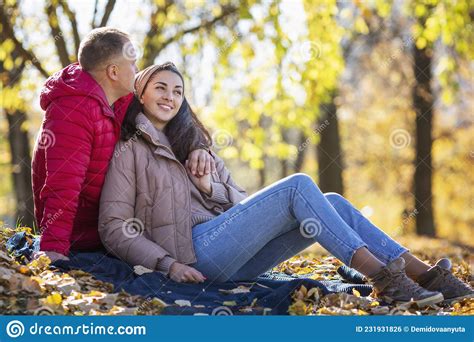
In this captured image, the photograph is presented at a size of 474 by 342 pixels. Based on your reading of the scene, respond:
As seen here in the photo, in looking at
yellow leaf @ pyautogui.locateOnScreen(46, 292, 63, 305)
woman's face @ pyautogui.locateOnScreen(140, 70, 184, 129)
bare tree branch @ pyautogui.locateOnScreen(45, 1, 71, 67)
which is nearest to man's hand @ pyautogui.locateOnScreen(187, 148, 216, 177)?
woman's face @ pyautogui.locateOnScreen(140, 70, 184, 129)

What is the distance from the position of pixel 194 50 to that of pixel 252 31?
31.3 inches

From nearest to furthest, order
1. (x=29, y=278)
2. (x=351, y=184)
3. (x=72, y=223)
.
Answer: (x=29, y=278), (x=72, y=223), (x=351, y=184)

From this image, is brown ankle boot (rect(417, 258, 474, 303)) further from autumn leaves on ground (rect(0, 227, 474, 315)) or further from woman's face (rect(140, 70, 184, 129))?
woman's face (rect(140, 70, 184, 129))

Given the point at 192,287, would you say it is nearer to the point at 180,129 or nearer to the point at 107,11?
the point at 180,129

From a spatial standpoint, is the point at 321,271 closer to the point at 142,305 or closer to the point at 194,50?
the point at 142,305

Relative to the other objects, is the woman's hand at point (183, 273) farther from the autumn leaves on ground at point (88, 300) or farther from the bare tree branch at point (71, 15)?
the bare tree branch at point (71, 15)

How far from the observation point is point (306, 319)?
3281 millimetres

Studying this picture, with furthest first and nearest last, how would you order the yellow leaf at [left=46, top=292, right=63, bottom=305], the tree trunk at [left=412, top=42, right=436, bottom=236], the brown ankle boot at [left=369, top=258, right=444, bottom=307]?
1. the tree trunk at [left=412, top=42, right=436, bottom=236]
2. the brown ankle boot at [left=369, top=258, right=444, bottom=307]
3. the yellow leaf at [left=46, top=292, right=63, bottom=305]

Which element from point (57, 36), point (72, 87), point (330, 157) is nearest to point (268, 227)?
point (72, 87)

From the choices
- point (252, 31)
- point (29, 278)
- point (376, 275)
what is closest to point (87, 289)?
point (29, 278)

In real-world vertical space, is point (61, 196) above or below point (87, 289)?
above

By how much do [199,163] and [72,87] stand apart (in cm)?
84

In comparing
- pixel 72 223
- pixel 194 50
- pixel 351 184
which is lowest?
pixel 351 184

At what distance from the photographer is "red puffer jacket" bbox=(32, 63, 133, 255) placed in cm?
370
